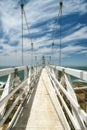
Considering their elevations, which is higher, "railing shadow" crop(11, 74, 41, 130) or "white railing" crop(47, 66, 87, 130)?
"white railing" crop(47, 66, 87, 130)

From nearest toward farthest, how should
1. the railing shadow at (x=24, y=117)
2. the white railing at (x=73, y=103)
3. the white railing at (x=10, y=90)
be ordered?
the white railing at (x=73, y=103), the white railing at (x=10, y=90), the railing shadow at (x=24, y=117)

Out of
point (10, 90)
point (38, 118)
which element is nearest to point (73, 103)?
point (10, 90)

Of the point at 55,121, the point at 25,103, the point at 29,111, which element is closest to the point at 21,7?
the point at 25,103

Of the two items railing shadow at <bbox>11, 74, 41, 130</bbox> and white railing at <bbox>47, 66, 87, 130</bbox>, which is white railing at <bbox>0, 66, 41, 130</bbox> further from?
white railing at <bbox>47, 66, 87, 130</bbox>

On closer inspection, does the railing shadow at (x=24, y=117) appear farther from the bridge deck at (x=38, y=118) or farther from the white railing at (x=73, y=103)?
the white railing at (x=73, y=103)

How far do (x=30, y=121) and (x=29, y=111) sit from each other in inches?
20.1

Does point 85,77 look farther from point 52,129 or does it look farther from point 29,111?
point 29,111

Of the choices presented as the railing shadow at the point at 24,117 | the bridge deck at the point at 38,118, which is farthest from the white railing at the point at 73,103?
the railing shadow at the point at 24,117

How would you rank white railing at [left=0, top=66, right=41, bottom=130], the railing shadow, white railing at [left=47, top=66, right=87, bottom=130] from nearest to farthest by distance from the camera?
white railing at [left=47, top=66, right=87, bottom=130]
white railing at [left=0, top=66, right=41, bottom=130]
the railing shadow

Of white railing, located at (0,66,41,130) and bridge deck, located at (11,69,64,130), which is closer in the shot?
white railing, located at (0,66,41,130)

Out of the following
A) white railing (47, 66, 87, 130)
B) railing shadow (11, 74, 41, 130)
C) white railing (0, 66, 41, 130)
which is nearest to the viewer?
white railing (47, 66, 87, 130)

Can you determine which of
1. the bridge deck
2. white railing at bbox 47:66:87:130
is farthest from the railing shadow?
white railing at bbox 47:66:87:130

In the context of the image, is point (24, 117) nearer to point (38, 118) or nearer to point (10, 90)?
point (38, 118)

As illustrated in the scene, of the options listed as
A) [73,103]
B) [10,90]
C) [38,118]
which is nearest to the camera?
[73,103]
